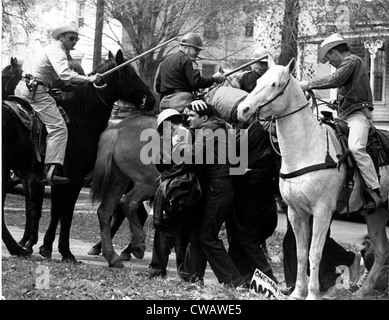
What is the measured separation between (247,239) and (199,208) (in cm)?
74

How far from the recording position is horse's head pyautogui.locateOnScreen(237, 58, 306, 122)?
9359 mm

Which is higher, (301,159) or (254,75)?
(254,75)

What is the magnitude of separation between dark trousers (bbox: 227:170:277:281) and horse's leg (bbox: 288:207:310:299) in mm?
1039

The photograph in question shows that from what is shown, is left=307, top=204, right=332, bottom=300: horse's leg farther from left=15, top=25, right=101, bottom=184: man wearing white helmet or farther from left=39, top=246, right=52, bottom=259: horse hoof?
left=39, top=246, right=52, bottom=259: horse hoof

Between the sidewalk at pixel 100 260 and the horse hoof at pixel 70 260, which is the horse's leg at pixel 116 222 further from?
the horse hoof at pixel 70 260

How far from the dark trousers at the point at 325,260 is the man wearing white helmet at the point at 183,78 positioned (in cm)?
227

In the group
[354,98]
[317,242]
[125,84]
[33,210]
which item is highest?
[354,98]

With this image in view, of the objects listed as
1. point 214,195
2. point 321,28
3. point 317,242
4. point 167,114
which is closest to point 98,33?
point 321,28

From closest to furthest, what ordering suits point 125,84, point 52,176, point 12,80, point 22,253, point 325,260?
point 325,260 < point 52,176 < point 22,253 < point 125,84 < point 12,80

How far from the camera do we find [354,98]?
10.2 metres

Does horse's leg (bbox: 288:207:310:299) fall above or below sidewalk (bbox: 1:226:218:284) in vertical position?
above

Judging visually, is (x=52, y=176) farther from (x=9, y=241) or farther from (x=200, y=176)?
(x=200, y=176)

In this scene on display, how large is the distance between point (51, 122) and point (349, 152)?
4464 mm

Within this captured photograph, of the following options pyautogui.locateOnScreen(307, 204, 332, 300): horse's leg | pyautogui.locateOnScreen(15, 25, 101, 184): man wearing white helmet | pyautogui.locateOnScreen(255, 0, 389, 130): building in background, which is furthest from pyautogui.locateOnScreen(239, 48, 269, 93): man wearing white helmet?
pyautogui.locateOnScreen(255, 0, 389, 130): building in background
